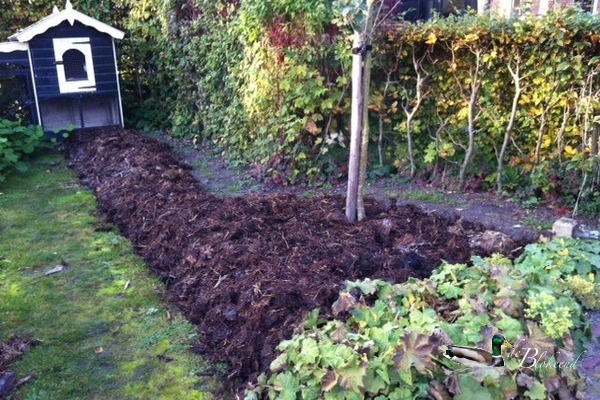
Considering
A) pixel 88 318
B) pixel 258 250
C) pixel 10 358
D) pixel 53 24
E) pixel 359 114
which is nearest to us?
pixel 10 358

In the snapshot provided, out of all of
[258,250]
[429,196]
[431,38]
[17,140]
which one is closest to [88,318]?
[258,250]

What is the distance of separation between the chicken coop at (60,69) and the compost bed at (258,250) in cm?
369

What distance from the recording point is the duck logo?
8.29 ft

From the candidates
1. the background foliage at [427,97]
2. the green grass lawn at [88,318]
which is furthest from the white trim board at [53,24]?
the green grass lawn at [88,318]

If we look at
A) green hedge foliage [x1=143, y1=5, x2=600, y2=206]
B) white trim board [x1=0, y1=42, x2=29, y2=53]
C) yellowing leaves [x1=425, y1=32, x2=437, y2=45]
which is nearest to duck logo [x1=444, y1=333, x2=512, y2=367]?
green hedge foliage [x1=143, y1=5, x2=600, y2=206]

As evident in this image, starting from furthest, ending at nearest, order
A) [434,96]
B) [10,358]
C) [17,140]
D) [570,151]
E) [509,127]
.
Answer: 1. [17,140]
2. [434,96]
3. [509,127]
4. [570,151]
5. [10,358]

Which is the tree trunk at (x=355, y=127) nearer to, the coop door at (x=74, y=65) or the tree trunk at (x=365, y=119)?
the tree trunk at (x=365, y=119)

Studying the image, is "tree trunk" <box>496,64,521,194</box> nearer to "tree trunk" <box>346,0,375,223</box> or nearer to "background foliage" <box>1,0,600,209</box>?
"background foliage" <box>1,0,600,209</box>

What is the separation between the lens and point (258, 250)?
4.29m

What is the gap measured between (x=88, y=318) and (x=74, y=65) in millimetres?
6783

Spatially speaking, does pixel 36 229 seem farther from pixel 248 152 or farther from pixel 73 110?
pixel 73 110

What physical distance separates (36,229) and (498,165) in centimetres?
518

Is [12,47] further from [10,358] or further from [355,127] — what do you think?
[10,358]

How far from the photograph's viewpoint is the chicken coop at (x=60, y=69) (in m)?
8.95
